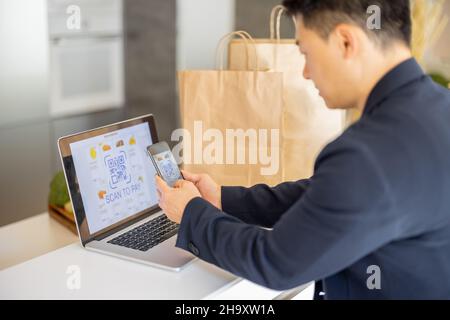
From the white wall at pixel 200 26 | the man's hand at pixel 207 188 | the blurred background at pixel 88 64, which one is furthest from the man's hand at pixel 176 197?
the white wall at pixel 200 26

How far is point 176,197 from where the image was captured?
1.18 m

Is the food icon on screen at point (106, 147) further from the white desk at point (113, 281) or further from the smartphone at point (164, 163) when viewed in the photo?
the white desk at point (113, 281)

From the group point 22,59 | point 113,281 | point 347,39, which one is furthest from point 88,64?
point 347,39

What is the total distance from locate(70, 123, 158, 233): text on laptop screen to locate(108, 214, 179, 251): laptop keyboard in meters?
0.04

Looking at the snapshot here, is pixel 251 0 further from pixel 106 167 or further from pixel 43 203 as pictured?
pixel 106 167

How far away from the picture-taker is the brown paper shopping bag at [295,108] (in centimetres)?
177

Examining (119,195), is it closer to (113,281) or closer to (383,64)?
(113,281)

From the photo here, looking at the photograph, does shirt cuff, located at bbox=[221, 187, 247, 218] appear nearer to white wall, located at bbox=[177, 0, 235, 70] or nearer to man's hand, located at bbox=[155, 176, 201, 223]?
man's hand, located at bbox=[155, 176, 201, 223]

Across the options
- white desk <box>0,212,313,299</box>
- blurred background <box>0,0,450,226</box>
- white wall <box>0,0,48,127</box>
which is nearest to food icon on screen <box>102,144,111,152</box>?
white desk <box>0,212,313,299</box>

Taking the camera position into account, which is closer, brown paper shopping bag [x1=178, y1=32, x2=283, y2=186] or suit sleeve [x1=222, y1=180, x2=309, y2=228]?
suit sleeve [x1=222, y1=180, x2=309, y2=228]

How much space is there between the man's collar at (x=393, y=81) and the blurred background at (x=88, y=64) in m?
1.49

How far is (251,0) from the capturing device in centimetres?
308

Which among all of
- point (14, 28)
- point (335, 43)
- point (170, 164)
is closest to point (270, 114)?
point (170, 164)

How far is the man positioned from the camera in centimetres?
90
